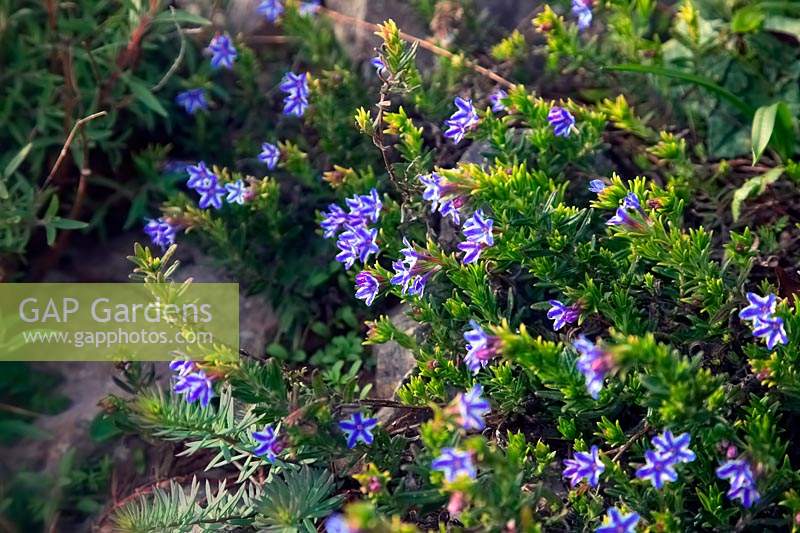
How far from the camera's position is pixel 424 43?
3.34 m

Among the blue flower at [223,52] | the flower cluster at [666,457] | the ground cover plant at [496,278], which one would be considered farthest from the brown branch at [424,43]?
the flower cluster at [666,457]

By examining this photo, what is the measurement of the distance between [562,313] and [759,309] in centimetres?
51

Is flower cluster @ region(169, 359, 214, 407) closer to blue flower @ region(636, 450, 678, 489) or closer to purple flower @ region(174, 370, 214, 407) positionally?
purple flower @ region(174, 370, 214, 407)

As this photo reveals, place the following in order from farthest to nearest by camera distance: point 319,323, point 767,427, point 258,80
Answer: point 258,80, point 319,323, point 767,427

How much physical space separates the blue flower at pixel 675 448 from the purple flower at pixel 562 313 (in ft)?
1.49

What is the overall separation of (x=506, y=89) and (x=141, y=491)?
1.95 metres

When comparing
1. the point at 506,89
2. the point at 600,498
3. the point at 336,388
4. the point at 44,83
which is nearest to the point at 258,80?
the point at 44,83

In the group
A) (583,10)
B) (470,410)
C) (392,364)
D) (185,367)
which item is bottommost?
(392,364)

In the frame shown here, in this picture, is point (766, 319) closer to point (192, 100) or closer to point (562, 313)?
point (562, 313)

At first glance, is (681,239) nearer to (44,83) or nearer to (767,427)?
(767,427)

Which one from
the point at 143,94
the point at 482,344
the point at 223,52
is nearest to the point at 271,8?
the point at 223,52

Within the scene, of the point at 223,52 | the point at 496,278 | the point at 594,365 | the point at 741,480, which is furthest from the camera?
the point at 223,52

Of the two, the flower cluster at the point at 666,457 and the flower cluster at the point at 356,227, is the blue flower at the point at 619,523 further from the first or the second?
the flower cluster at the point at 356,227

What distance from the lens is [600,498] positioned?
231 centimetres
